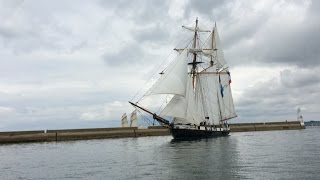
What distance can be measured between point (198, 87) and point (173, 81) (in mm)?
20246

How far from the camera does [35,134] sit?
102 m

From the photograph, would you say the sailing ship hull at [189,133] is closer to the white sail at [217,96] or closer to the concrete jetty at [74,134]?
the white sail at [217,96]

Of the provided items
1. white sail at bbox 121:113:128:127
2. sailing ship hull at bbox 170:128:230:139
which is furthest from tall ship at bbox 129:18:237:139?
white sail at bbox 121:113:128:127

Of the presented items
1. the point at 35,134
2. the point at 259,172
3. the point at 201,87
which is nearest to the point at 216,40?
the point at 201,87

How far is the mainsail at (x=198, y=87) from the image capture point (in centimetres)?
8851

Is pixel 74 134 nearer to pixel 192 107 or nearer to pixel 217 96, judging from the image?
pixel 192 107

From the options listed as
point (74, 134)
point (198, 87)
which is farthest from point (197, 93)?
point (74, 134)

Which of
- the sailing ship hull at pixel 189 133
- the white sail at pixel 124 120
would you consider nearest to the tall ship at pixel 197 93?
the sailing ship hull at pixel 189 133

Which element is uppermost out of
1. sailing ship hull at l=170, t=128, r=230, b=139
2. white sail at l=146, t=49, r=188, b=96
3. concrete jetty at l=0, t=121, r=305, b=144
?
white sail at l=146, t=49, r=188, b=96

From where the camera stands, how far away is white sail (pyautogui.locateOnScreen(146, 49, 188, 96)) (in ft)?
285

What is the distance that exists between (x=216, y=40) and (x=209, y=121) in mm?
26178

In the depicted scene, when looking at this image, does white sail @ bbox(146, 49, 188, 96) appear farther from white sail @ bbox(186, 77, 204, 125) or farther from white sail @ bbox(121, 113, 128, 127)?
white sail @ bbox(121, 113, 128, 127)

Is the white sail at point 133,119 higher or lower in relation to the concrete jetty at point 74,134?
higher

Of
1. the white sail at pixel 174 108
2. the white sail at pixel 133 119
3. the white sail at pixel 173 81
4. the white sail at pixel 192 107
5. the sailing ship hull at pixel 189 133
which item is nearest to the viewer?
the white sail at pixel 173 81
